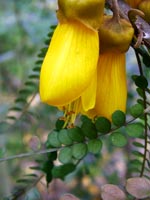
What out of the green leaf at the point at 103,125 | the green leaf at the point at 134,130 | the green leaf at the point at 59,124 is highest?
the green leaf at the point at 103,125

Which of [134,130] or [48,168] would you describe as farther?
[48,168]

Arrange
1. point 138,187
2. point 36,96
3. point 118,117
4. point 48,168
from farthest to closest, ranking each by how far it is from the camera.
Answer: point 36,96 < point 48,168 < point 118,117 < point 138,187

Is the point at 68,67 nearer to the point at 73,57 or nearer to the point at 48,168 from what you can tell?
the point at 73,57

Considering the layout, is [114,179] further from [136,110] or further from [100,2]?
[100,2]

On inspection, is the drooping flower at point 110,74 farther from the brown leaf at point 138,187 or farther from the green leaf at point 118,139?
the brown leaf at point 138,187

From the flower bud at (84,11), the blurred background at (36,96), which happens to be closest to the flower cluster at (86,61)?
the flower bud at (84,11)

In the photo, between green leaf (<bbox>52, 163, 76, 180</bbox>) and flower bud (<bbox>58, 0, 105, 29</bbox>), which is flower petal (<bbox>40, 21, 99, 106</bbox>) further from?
green leaf (<bbox>52, 163, 76, 180</bbox>)

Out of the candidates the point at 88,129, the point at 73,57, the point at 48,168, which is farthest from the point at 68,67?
the point at 48,168
